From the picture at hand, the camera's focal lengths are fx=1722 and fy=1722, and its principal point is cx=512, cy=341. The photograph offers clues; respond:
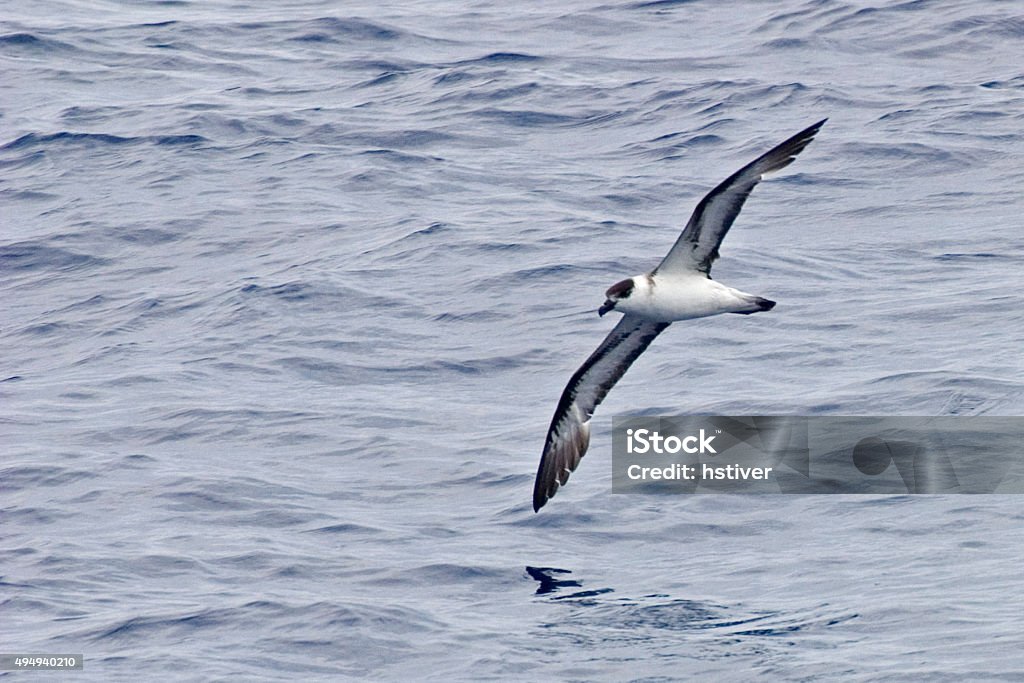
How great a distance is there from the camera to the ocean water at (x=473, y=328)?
1309 cm

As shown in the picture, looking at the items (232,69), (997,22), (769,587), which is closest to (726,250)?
(769,587)

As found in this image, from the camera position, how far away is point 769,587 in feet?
44.3

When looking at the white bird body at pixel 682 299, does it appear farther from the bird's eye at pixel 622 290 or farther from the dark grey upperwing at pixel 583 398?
the dark grey upperwing at pixel 583 398

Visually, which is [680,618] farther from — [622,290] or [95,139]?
[95,139]

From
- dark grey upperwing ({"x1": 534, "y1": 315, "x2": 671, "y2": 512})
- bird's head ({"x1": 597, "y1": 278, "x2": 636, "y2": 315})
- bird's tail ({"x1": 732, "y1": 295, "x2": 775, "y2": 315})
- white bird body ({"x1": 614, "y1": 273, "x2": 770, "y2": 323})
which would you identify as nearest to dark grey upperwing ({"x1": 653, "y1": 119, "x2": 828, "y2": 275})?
white bird body ({"x1": 614, "y1": 273, "x2": 770, "y2": 323})

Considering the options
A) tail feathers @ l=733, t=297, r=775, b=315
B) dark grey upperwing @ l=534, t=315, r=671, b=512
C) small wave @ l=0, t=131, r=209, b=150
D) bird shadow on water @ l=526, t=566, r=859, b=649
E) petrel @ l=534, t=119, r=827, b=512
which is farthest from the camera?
small wave @ l=0, t=131, r=209, b=150

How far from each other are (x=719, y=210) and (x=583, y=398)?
299 cm

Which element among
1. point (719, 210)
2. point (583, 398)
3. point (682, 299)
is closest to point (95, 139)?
point (583, 398)

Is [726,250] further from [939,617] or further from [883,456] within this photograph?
[939,617]

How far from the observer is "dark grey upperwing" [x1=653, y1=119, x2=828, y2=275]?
11805 mm

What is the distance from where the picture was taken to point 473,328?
1855 cm

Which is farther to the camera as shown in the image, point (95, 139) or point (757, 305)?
point (95, 139)

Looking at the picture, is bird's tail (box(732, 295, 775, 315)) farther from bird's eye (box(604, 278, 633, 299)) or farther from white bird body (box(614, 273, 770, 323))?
bird's eye (box(604, 278, 633, 299))

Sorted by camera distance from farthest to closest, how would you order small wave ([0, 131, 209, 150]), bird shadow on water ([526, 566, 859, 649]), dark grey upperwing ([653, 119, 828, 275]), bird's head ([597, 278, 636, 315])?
small wave ([0, 131, 209, 150]), bird's head ([597, 278, 636, 315]), bird shadow on water ([526, 566, 859, 649]), dark grey upperwing ([653, 119, 828, 275])
